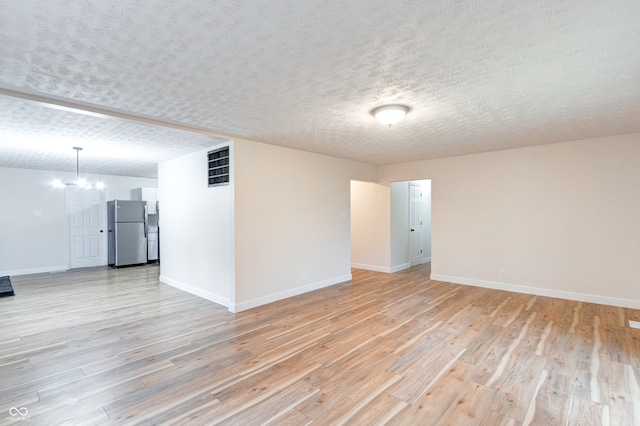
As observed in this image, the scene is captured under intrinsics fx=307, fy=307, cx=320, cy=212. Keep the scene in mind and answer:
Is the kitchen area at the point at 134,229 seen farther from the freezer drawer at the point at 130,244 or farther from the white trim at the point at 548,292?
the white trim at the point at 548,292

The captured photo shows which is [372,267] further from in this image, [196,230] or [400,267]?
[196,230]

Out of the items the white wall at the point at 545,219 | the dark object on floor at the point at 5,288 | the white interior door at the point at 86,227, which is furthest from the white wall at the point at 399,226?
the white interior door at the point at 86,227

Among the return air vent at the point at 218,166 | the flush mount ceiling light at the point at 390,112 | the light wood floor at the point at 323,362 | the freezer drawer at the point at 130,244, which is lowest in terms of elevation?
the light wood floor at the point at 323,362

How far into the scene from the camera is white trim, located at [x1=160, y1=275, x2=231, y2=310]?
4.56 m

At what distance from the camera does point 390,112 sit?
3.06 meters

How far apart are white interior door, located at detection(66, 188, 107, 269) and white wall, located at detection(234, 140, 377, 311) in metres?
6.07

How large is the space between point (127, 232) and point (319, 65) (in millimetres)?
7742

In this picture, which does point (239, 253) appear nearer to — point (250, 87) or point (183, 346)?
point (183, 346)

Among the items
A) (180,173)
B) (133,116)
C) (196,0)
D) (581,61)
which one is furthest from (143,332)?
(581,61)

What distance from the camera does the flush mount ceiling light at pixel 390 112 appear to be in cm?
304

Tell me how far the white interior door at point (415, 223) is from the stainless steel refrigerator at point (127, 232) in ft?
22.8

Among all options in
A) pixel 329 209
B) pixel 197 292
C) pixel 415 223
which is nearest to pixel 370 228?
pixel 415 223

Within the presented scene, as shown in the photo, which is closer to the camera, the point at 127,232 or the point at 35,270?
the point at 35,270

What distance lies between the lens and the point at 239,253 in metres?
4.36
